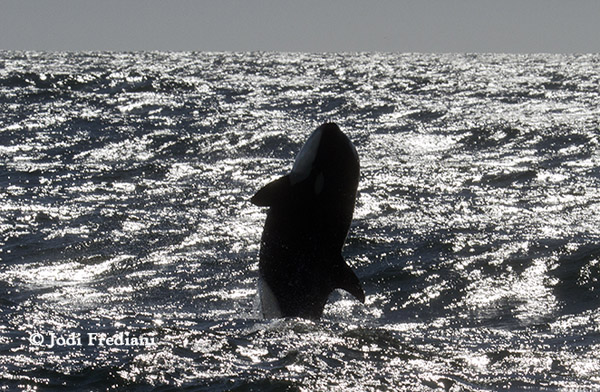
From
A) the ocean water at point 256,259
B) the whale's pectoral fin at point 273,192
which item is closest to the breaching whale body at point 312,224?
the whale's pectoral fin at point 273,192

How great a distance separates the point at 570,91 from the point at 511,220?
3662cm

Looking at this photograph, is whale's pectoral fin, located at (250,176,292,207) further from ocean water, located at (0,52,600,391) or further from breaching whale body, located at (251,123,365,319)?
ocean water, located at (0,52,600,391)

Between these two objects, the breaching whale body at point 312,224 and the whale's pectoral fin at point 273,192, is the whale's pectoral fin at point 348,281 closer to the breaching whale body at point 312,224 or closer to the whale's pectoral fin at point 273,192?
the breaching whale body at point 312,224

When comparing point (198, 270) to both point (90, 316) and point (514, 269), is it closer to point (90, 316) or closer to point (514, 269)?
point (90, 316)

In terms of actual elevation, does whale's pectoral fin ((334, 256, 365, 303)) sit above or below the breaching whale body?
below

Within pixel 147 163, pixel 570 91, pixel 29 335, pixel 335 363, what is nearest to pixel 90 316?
pixel 29 335

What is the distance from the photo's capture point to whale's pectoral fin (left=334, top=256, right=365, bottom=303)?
27.9 feet

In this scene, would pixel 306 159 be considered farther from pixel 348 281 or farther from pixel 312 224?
pixel 348 281

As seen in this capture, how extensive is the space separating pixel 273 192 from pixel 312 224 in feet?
1.68

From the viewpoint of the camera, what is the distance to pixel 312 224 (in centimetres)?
868

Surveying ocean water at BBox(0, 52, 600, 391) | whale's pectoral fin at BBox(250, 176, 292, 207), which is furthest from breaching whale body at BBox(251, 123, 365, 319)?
ocean water at BBox(0, 52, 600, 391)

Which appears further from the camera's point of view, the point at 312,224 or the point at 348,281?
the point at 312,224

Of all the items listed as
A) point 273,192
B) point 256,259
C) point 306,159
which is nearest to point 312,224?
point 273,192

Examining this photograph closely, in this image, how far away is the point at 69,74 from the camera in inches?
2122
